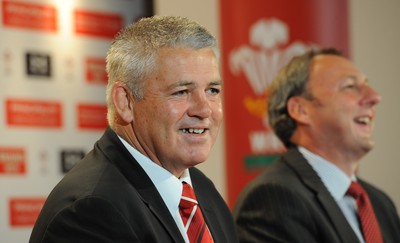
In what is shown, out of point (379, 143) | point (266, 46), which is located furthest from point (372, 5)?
point (266, 46)

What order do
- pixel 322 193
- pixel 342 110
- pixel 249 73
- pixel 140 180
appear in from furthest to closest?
pixel 249 73
pixel 342 110
pixel 322 193
pixel 140 180

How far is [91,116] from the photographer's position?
14.3ft

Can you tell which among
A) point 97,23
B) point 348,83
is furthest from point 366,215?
point 97,23

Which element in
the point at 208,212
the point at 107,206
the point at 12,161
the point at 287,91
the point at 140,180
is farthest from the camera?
the point at 12,161

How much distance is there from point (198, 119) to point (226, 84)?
2195 mm

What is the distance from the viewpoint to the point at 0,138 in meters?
3.96

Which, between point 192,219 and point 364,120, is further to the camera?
point 364,120

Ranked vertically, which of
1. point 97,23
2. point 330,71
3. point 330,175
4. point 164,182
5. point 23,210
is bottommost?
point 23,210

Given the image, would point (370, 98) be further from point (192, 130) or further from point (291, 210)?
point (192, 130)

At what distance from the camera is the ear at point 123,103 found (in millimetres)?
2426

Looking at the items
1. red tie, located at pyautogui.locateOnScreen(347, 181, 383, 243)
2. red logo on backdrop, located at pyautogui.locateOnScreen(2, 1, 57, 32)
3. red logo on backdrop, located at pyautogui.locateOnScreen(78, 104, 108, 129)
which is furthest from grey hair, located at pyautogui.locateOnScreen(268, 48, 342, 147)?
red logo on backdrop, located at pyautogui.locateOnScreen(2, 1, 57, 32)

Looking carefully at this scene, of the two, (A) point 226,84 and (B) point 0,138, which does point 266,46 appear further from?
(B) point 0,138

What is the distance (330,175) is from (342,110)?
314 millimetres

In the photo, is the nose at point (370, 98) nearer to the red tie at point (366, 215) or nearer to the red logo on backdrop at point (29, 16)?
the red tie at point (366, 215)
